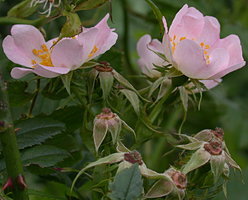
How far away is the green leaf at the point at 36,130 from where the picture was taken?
963 mm

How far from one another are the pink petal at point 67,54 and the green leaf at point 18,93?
141 millimetres

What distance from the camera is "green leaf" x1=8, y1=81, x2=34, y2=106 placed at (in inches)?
40.5

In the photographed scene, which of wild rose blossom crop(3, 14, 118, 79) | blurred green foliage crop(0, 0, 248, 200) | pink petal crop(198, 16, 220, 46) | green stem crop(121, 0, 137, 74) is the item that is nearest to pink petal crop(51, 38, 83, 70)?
wild rose blossom crop(3, 14, 118, 79)

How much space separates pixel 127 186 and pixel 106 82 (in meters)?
0.20

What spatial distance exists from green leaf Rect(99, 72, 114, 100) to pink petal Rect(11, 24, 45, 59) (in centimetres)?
12

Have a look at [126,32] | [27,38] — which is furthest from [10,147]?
[126,32]

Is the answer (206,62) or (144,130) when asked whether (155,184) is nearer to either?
(144,130)

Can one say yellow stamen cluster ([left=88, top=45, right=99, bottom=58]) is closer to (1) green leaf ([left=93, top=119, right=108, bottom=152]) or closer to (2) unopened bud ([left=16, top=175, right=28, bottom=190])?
(1) green leaf ([left=93, top=119, right=108, bottom=152])

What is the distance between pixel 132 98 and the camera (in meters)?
0.92

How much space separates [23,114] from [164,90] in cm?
24

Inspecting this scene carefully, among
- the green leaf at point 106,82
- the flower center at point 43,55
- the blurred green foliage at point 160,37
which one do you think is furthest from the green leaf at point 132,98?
the blurred green foliage at point 160,37

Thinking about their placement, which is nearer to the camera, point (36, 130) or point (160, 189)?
point (160, 189)

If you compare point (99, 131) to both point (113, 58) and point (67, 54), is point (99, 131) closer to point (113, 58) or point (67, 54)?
point (67, 54)

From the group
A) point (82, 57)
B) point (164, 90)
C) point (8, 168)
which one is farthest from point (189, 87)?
point (8, 168)
